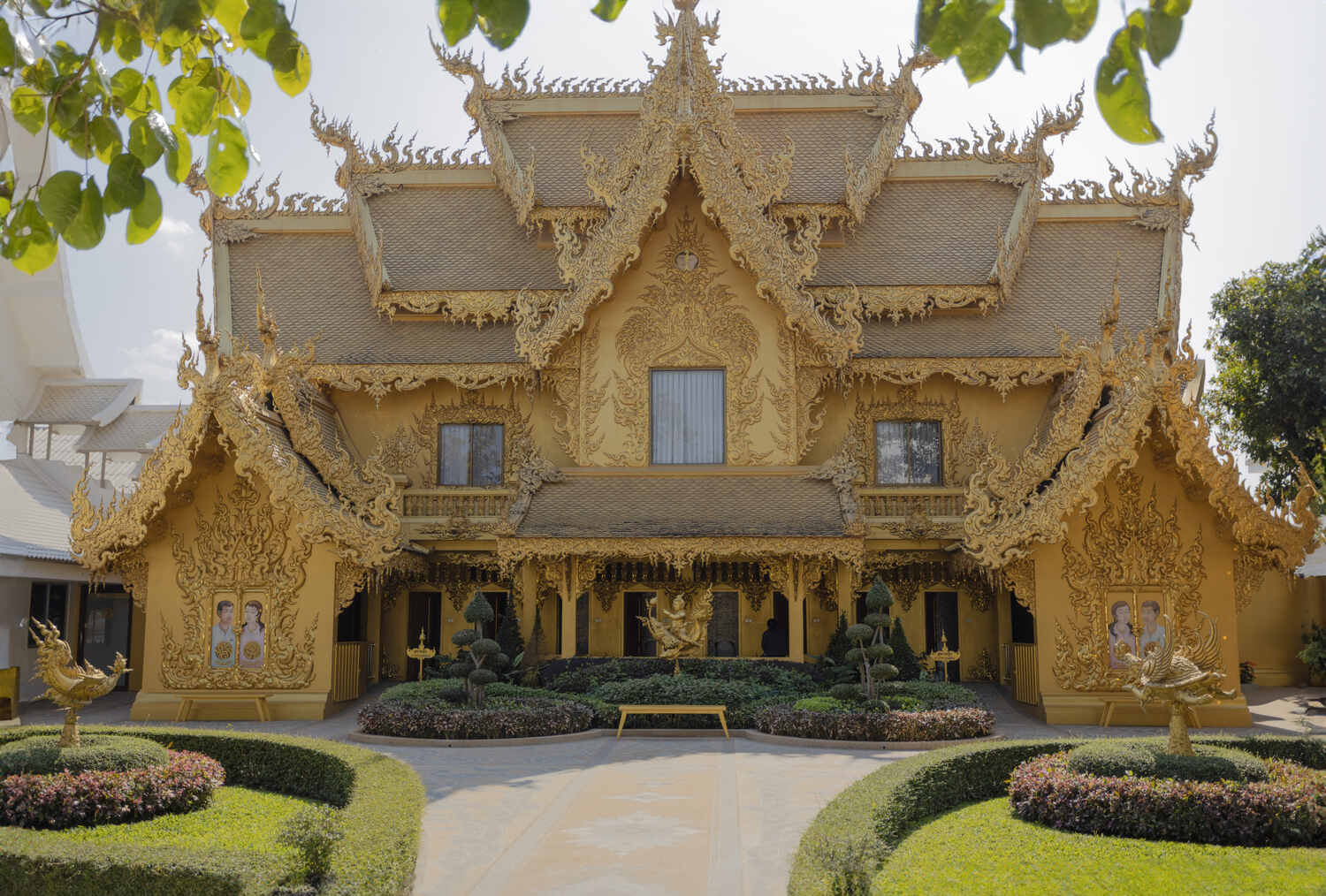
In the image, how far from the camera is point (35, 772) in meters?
8.77

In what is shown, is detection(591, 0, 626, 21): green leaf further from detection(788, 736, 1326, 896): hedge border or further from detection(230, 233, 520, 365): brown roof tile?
detection(230, 233, 520, 365): brown roof tile

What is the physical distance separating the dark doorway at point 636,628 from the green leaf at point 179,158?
16035mm

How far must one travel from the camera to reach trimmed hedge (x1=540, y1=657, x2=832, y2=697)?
1586cm

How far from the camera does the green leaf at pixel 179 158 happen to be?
2980 millimetres

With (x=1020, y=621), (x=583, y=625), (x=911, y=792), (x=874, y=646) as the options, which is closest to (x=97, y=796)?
(x=911, y=792)

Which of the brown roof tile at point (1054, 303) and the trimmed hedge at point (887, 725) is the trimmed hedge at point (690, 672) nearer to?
the trimmed hedge at point (887, 725)

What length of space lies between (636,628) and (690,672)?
2.79 meters

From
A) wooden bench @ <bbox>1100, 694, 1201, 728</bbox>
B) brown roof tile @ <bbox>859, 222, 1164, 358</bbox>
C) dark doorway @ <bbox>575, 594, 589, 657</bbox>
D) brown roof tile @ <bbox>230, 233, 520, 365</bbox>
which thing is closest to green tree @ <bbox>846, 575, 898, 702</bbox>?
wooden bench @ <bbox>1100, 694, 1201, 728</bbox>

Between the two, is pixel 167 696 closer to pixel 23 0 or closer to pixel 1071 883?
pixel 1071 883

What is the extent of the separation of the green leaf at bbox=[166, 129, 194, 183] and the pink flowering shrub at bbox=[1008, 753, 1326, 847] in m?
7.59

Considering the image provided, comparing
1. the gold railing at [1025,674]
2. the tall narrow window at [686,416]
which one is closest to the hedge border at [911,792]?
the gold railing at [1025,674]

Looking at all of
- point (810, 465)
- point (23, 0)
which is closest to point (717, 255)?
point (810, 465)

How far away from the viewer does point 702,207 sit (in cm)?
1833

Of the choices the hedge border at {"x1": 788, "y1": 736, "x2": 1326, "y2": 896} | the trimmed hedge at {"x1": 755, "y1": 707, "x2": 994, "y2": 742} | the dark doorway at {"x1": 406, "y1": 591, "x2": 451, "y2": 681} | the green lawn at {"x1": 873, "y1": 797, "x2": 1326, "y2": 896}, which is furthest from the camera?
the dark doorway at {"x1": 406, "y1": 591, "x2": 451, "y2": 681}
